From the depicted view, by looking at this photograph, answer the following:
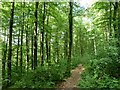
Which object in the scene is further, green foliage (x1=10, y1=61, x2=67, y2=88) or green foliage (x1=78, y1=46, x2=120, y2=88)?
green foliage (x1=10, y1=61, x2=67, y2=88)

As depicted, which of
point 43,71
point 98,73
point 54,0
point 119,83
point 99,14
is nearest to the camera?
point 119,83

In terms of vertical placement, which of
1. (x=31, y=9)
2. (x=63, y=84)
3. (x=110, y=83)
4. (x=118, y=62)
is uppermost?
(x=31, y=9)

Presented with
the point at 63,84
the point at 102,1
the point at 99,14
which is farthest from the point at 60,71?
the point at 99,14

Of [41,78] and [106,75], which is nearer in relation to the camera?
[106,75]

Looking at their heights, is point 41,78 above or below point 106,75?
below

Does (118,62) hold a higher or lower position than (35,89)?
higher

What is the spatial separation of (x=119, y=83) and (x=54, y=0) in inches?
356

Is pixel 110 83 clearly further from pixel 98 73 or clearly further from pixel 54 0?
pixel 54 0

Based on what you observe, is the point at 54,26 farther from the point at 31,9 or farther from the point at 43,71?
the point at 43,71

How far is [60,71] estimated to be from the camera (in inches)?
318

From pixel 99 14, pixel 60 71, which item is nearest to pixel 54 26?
pixel 99 14

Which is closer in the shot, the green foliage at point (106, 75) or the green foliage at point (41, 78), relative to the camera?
the green foliage at point (106, 75)

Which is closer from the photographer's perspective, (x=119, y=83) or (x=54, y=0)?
(x=119, y=83)

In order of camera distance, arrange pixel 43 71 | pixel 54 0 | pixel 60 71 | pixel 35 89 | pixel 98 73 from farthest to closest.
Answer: pixel 54 0, pixel 60 71, pixel 43 71, pixel 98 73, pixel 35 89
